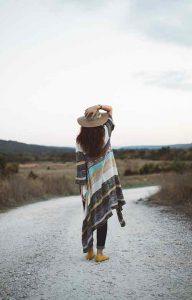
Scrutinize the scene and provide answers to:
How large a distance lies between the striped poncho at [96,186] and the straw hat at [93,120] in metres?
0.14

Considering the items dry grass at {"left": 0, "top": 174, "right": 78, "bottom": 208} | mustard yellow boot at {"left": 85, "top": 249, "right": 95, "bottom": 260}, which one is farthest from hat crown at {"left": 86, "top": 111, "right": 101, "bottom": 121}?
dry grass at {"left": 0, "top": 174, "right": 78, "bottom": 208}

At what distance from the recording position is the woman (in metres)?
7.19

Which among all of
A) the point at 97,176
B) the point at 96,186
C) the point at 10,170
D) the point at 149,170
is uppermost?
the point at 97,176

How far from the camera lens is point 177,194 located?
663 inches

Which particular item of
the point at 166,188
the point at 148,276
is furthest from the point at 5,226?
the point at 166,188

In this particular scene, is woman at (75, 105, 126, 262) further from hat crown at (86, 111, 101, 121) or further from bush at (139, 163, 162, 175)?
bush at (139, 163, 162, 175)

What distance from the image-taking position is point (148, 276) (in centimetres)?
644

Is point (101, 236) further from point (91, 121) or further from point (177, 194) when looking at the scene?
point (177, 194)

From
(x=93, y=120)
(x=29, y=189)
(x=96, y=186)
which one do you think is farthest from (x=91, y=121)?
(x=29, y=189)

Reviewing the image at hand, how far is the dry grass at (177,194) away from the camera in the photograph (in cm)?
1581

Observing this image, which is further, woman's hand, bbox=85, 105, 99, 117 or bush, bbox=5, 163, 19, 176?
bush, bbox=5, 163, 19, 176

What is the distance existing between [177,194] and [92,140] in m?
10.1

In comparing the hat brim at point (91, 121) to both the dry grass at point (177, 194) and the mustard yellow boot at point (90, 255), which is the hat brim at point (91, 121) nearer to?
the mustard yellow boot at point (90, 255)

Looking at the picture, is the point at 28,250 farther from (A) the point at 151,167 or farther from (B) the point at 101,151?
(A) the point at 151,167
